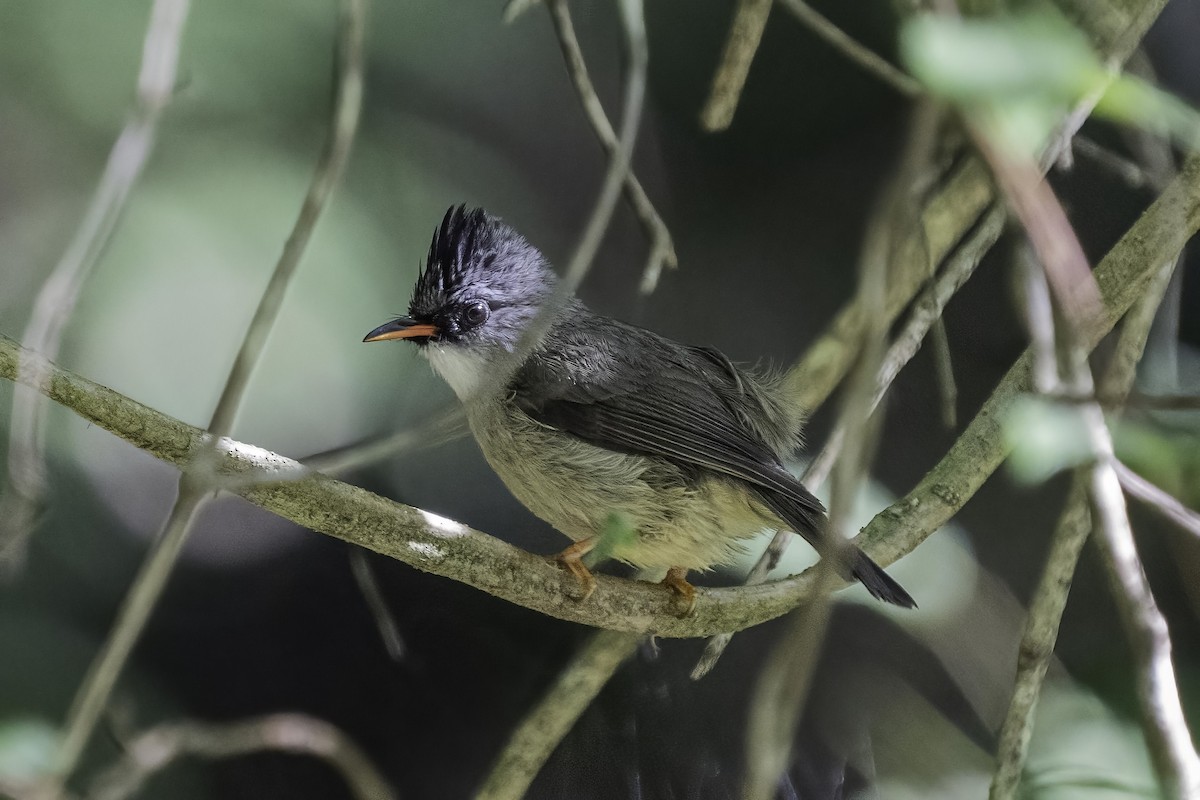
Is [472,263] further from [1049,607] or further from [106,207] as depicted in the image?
[1049,607]

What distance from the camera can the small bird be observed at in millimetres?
2357

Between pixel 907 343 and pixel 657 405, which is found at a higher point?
pixel 907 343

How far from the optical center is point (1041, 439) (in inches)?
40.7

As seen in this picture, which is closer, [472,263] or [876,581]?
[876,581]

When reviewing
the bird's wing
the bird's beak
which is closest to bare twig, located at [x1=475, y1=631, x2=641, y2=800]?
the bird's wing

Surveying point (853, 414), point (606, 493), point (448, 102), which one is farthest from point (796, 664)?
point (448, 102)

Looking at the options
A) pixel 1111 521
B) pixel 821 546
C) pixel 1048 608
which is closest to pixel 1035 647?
pixel 1048 608

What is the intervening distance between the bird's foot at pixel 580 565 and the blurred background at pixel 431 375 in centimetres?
71

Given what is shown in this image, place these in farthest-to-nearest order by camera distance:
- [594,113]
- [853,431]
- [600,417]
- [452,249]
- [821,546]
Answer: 1. [452,249]
2. [600,417]
3. [594,113]
4. [821,546]
5. [853,431]

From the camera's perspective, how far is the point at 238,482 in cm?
158

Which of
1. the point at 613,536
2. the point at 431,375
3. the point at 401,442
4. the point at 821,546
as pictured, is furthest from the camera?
the point at 431,375

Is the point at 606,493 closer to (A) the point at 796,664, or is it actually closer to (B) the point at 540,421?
(B) the point at 540,421

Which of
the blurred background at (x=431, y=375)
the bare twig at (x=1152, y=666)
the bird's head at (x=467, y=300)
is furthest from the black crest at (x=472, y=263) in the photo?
the bare twig at (x=1152, y=666)

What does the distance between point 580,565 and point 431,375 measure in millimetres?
1094
